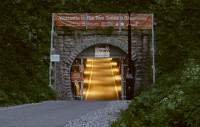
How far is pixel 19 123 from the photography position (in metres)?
8.48

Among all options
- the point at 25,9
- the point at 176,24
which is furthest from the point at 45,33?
the point at 176,24

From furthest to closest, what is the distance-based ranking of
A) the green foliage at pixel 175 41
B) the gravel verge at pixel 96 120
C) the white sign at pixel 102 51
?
the white sign at pixel 102 51
the green foliage at pixel 175 41
the gravel verge at pixel 96 120

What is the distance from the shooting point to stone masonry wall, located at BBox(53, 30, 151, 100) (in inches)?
805

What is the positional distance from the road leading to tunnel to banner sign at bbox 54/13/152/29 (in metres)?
5.63

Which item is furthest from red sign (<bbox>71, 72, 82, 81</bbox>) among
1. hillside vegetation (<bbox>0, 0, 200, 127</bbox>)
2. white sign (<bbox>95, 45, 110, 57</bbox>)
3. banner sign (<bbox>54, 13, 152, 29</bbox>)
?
banner sign (<bbox>54, 13, 152, 29</bbox>)

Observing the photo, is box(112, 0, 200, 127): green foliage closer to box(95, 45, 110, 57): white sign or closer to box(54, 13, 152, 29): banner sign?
box(54, 13, 152, 29): banner sign

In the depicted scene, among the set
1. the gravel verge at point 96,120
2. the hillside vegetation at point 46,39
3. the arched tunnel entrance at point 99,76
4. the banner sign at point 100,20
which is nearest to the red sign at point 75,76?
the arched tunnel entrance at point 99,76

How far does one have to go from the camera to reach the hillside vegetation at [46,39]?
15.9 m

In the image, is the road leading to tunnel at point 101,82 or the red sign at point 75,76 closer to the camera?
the red sign at point 75,76

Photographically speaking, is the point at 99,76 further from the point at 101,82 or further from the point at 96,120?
the point at 96,120

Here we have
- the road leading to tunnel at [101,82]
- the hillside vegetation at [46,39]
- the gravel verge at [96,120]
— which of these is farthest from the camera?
the road leading to tunnel at [101,82]

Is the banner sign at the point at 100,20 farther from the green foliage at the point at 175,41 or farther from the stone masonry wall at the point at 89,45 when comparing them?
the green foliage at the point at 175,41

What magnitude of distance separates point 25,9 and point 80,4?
13.5ft

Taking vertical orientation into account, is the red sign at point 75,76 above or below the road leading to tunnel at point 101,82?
above
